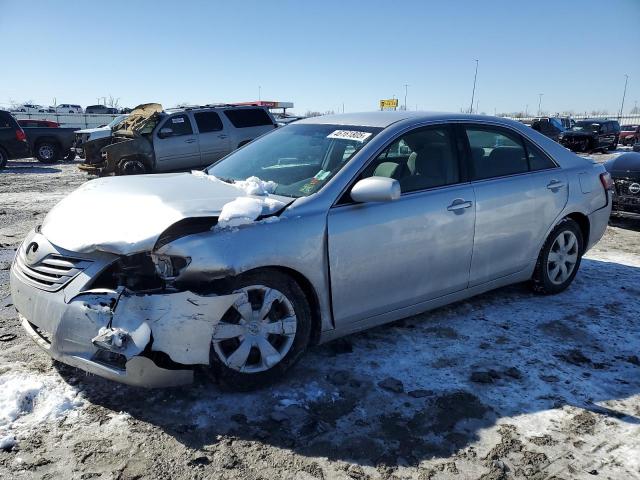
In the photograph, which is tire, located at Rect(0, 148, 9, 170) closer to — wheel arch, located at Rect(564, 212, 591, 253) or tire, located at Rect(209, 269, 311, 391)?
tire, located at Rect(209, 269, 311, 391)

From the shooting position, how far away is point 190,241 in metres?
2.84

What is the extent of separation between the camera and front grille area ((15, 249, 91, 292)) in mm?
2928

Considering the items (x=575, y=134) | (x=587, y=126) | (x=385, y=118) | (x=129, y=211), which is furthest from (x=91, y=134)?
(x=587, y=126)

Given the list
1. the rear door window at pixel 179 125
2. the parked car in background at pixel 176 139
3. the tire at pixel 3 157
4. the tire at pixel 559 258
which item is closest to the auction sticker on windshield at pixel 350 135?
the tire at pixel 559 258

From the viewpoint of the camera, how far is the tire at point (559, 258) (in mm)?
4691

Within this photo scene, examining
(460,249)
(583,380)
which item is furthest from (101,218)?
(583,380)

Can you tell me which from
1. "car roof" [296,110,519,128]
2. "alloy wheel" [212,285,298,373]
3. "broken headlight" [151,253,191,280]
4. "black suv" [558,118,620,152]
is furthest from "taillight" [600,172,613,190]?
"black suv" [558,118,620,152]

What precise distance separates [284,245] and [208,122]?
10550mm

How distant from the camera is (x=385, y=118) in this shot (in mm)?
4027

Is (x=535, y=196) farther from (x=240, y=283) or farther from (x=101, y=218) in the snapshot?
(x=101, y=218)

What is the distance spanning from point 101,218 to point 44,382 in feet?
3.43

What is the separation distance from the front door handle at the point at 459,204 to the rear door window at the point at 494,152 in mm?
273

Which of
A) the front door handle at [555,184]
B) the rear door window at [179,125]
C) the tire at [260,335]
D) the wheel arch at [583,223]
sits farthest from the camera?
the rear door window at [179,125]

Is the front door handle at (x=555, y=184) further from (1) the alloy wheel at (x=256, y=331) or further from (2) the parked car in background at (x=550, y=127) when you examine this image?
(2) the parked car in background at (x=550, y=127)
